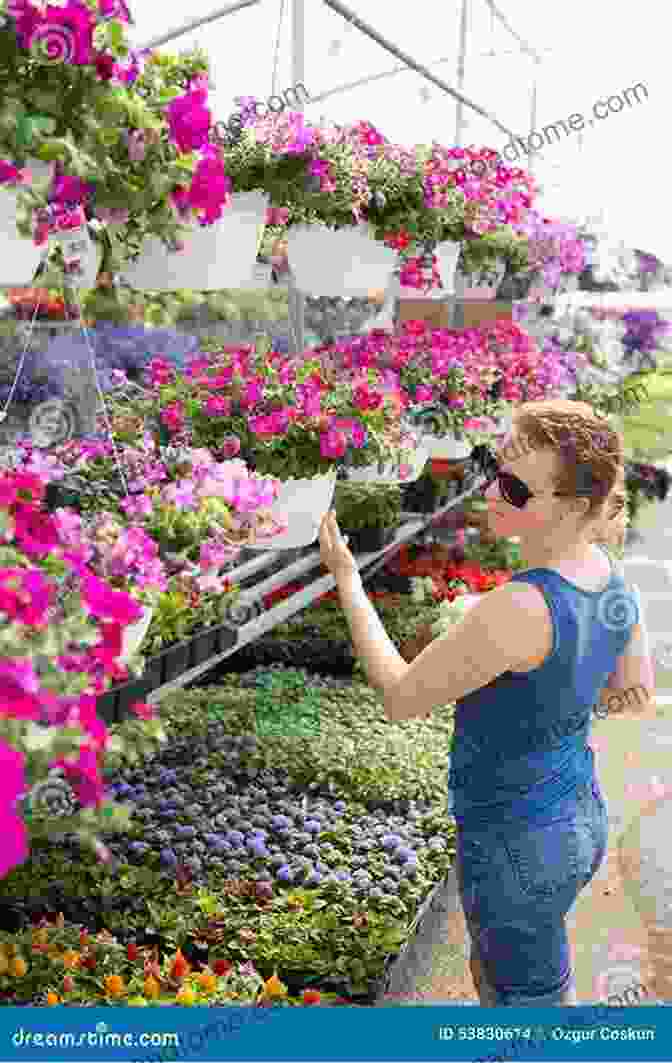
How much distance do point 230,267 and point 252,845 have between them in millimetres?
1499

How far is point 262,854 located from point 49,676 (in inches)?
78.9

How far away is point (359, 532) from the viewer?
4.40 m

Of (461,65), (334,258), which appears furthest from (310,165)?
(461,65)

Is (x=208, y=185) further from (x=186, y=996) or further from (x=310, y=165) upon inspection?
(x=186, y=996)

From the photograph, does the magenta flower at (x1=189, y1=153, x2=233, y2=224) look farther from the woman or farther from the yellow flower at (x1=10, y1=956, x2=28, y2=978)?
the yellow flower at (x1=10, y1=956, x2=28, y2=978)

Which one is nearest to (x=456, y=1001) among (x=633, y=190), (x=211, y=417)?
(x=211, y=417)

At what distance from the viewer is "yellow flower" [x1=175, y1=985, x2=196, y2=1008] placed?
2.28 metres

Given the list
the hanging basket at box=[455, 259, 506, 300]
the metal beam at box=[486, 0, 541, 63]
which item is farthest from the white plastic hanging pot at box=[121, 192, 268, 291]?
the metal beam at box=[486, 0, 541, 63]

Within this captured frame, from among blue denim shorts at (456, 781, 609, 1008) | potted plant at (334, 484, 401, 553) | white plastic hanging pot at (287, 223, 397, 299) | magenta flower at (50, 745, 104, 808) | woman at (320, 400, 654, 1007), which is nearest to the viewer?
magenta flower at (50, 745, 104, 808)

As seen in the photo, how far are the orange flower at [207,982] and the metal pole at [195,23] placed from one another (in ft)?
6.33

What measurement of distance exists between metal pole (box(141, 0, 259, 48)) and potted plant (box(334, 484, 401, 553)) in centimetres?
186

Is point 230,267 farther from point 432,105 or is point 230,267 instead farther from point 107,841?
point 432,105

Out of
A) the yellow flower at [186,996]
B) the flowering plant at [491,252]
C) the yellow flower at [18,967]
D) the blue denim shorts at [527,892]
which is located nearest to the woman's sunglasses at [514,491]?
the blue denim shorts at [527,892]

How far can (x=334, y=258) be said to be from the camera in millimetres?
2998
